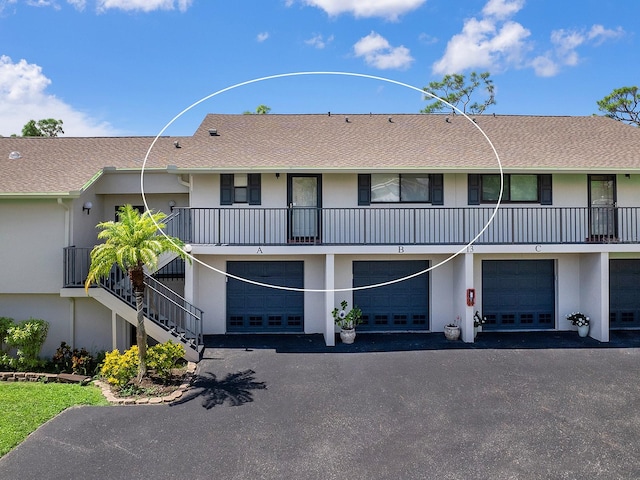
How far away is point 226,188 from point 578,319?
11.4m

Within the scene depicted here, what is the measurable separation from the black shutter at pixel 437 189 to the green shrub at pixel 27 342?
1149cm

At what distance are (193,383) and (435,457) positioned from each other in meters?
5.34

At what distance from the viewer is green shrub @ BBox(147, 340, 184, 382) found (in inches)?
354

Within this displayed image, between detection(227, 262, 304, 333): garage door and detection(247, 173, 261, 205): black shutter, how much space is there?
1.96 metres

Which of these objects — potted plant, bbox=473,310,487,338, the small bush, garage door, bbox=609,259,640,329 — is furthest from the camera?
garage door, bbox=609,259,640,329

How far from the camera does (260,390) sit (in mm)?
8602

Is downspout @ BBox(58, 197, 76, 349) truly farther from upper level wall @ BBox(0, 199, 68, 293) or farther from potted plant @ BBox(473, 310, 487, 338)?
potted plant @ BBox(473, 310, 487, 338)

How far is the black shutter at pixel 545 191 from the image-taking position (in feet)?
41.6

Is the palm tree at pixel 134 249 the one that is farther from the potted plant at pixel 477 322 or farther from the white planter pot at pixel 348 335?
the potted plant at pixel 477 322

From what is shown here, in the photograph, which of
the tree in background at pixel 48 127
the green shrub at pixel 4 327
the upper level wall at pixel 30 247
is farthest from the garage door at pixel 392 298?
the tree in background at pixel 48 127

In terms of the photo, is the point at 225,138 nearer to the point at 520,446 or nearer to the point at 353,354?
the point at 353,354

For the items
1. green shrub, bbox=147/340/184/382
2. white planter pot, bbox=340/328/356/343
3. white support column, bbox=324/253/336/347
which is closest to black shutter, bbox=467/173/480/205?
white support column, bbox=324/253/336/347

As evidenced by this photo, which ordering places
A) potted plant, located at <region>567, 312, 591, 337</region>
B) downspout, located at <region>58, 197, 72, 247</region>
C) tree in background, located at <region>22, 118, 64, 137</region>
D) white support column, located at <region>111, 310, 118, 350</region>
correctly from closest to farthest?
white support column, located at <region>111, 310, 118, 350</region> < downspout, located at <region>58, 197, 72, 247</region> < potted plant, located at <region>567, 312, 591, 337</region> < tree in background, located at <region>22, 118, 64, 137</region>

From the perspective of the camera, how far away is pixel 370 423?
7250 millimetres
